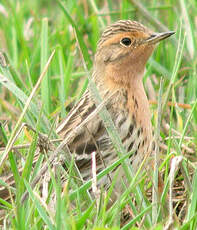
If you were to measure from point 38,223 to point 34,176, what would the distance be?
0.38m

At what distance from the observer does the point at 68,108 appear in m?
5.61

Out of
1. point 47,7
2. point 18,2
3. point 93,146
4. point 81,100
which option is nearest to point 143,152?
point 93,146

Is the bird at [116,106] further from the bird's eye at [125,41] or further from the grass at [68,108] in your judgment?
the grass at [68,108]

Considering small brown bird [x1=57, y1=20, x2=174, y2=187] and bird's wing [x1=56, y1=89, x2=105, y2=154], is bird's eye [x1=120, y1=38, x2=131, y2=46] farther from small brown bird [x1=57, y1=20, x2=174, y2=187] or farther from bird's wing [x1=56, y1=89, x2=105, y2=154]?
bird's wing [x1=56, y1=89, x2=105, y2=154]

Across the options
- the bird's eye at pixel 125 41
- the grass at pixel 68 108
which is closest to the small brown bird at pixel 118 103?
the bird's eye at pixel 125 41

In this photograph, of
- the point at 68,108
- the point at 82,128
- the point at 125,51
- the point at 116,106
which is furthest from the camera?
the point at 68,108

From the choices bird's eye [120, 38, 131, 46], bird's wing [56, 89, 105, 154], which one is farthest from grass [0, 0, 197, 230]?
bird's eye [120, 38, 131, 46]

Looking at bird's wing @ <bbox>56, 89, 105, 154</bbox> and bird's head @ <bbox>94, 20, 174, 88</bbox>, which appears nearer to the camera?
bird's wing @ <bbox>56, 89, 105, 154</bbox>

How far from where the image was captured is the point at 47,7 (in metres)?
8.28

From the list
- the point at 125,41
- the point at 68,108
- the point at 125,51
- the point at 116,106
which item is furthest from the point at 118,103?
the point at 68,108

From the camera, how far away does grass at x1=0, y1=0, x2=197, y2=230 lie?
3.52 m

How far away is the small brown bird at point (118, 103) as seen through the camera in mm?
4445

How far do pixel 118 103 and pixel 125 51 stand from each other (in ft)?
1.45

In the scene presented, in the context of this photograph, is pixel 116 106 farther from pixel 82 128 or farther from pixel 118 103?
Answer: pixel 82 128
